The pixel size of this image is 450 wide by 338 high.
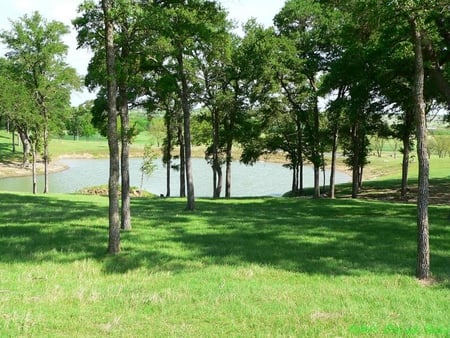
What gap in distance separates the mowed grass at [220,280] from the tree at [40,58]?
2566 centimetres

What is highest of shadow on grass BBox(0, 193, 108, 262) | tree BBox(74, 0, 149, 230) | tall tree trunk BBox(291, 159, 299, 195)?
tree BBox(74, 0, 149, 230)

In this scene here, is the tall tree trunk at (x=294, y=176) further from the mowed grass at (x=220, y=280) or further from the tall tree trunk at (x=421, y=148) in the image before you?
the tall tree trunk at (x=421, y=148)

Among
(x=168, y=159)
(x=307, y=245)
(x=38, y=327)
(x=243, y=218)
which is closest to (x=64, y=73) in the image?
(x=168, y=159)

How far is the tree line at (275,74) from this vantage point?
1223cm

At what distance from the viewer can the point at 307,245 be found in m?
13.9

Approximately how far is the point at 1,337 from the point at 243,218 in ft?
47.5

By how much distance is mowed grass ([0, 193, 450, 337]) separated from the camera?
278 inches

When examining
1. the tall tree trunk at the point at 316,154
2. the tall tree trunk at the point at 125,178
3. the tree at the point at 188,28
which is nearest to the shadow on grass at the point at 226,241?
the tall tree trunk at the point at 125,178

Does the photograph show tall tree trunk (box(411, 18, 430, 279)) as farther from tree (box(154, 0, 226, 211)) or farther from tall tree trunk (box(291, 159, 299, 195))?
tall tree trunk (box(291, 159, 299, 195))

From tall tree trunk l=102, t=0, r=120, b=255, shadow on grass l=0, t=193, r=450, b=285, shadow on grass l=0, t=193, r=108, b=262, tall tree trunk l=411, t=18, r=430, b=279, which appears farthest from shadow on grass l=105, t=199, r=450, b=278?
shadow on grass l=0, t=193, r=108, b=262

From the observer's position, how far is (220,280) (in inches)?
387

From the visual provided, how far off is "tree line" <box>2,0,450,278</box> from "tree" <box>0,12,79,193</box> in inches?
23.1

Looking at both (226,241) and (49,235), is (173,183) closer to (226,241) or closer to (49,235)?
(49,235)

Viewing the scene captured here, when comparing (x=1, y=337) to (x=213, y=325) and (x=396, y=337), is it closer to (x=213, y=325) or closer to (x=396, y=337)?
(x=213, y=325)
